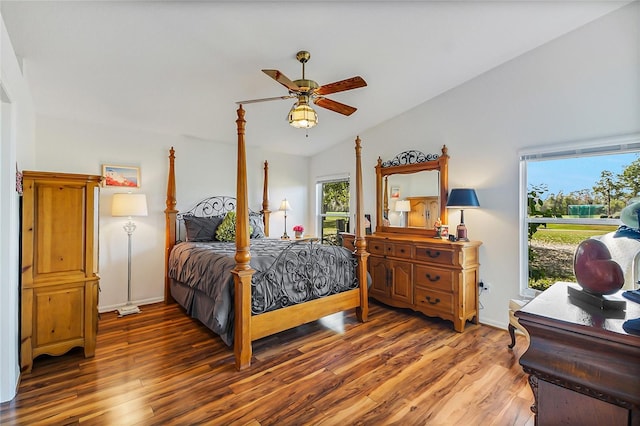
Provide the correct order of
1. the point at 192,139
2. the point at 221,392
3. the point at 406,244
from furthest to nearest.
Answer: the point at 192,139 < the point at 406,244 < the point at 221,392

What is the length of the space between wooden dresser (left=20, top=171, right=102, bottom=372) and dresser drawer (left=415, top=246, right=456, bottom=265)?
340 cm

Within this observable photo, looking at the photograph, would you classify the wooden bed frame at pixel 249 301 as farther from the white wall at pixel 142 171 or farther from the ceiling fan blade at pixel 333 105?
the white wall at pixel 142 171

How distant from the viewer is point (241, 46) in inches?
103

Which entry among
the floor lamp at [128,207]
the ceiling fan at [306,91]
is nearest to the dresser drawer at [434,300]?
the ceiling fan at [306,91]

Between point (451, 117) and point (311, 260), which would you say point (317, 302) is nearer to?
point (311, 260)

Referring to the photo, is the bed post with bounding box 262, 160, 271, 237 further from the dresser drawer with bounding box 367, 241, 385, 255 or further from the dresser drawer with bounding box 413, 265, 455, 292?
the dresser drawer with bounding box 413, 265, 455, 292

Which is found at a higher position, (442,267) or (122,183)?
(122,183)

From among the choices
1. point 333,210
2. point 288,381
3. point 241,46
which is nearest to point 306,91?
point 241,46

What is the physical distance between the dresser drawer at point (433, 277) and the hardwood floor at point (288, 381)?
1.61ft

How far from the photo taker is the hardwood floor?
1996 millimetres

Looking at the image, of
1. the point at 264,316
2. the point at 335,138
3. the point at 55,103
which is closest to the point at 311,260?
the point at 264,316

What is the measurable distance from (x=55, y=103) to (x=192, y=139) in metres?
1.66

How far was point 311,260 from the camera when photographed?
319 cm

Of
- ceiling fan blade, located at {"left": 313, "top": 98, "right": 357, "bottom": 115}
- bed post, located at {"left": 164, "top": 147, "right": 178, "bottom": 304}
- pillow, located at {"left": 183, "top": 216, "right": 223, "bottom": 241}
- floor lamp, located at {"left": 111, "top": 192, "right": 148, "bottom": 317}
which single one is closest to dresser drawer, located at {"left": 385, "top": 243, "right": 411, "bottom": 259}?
ceiling fan blade, located at {"left": 313, "top": 98, "right": 357, "bottom": 115}
